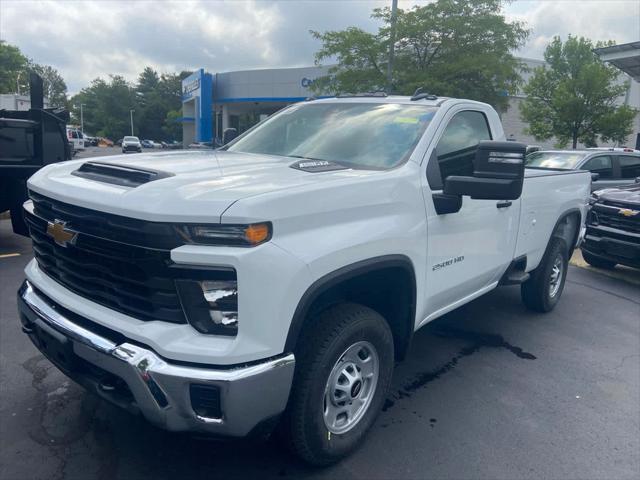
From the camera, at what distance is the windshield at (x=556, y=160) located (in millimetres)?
10602

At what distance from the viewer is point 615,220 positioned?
730 centimetres

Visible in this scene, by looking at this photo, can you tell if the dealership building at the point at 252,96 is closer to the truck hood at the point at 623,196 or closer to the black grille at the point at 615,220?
the truck hood at the point at 623,196

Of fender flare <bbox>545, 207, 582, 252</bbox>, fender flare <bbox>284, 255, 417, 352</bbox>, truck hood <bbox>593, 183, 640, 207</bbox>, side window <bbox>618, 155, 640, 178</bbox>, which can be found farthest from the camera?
side window <bbox>618, 155, 640, 178</bbox>

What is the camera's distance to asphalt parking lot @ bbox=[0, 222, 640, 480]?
9.41ft

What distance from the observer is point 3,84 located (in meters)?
46.3

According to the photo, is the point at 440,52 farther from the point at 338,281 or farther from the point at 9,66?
the point at 9,66

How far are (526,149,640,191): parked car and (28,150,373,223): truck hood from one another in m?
8.84

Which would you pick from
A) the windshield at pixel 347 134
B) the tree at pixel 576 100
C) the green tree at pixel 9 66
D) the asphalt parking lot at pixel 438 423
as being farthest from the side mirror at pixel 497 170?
the green tree at pixel 9 66

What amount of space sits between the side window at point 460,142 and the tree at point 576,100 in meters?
20.1

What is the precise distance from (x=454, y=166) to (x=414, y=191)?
2.26ft

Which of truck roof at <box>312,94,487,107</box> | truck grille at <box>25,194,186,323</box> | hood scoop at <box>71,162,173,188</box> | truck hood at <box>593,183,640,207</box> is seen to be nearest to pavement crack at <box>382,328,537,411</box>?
truck grille at <box>25,194,186,323</box>

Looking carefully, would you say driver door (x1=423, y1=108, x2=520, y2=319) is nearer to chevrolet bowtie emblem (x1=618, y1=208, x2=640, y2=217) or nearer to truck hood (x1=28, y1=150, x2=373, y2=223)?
truck hood (x1=28, y1=150, x2=373, y2=223)

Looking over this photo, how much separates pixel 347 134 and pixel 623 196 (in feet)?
18.2

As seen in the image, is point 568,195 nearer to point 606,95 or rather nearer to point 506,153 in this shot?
point 506,153
